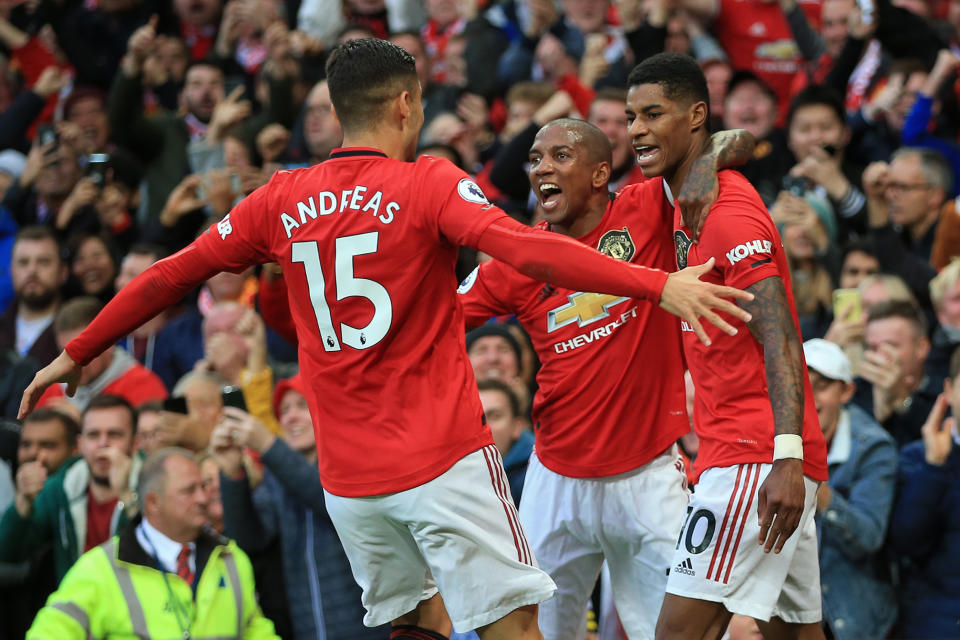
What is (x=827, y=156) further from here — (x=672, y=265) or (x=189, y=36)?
(x=189, y=36)

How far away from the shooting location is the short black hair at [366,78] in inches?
166

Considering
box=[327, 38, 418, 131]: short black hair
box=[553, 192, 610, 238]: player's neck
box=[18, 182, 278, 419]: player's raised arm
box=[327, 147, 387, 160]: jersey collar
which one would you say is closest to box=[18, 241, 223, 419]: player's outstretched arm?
box=[18, 182, 278, 419]: player's raised arm

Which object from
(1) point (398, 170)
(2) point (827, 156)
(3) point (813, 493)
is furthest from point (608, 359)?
(2) point (827, 156)

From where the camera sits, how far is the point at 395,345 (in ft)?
13.7

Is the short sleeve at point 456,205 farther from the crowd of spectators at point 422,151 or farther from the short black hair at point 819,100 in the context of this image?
the short black hair at point 819,100

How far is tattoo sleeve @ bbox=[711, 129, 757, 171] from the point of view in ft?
15.2

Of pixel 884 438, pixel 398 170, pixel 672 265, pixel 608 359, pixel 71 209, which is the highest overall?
pixel 71 209

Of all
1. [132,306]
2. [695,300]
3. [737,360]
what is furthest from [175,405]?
[695,300]

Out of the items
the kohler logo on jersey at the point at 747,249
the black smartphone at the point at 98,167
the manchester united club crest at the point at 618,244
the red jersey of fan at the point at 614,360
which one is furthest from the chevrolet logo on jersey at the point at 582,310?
the black smartphone at the point at 98,167

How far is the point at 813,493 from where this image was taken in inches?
178

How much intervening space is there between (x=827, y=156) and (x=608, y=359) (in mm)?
3907

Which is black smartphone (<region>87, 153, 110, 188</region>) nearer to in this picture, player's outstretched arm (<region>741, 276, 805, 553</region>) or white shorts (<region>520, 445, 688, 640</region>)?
white shorts (<region>520, 445, 688, 640</region>)

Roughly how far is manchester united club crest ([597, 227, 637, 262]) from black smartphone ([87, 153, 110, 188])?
676 centimetres

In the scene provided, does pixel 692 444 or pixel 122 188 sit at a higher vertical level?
pixel 122 188
